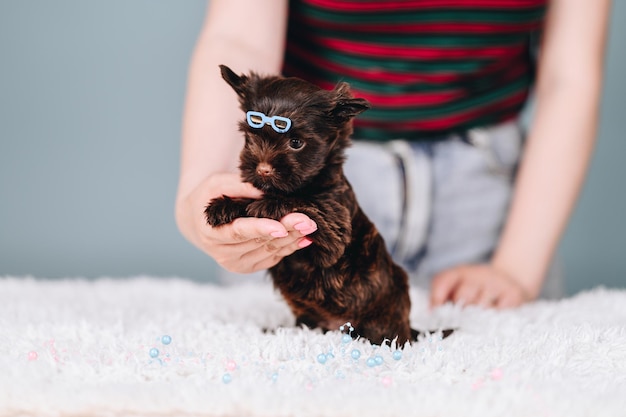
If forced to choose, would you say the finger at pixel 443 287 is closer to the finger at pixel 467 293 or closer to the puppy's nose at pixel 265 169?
the finger at pixel 467 293

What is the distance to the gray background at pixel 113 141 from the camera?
2111mm

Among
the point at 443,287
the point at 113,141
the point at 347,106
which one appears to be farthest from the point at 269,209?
the point at 113,141

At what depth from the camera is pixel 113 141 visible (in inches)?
85.9

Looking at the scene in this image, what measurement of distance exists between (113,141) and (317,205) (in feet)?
5.21

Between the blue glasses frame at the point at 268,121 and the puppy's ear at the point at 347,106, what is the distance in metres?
0.06

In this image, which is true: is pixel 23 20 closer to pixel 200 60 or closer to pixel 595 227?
pixel 200 60

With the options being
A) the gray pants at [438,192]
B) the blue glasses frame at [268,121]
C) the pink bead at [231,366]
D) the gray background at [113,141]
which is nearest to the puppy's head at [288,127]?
the blue glasses frame at [268,121]

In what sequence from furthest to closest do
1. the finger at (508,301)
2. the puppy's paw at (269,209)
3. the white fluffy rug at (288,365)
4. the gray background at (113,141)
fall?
the gray background at (113,141) < the finger at (508,301) < the puppy's paw at (269,209) < the white fluffy rug at (288,365)

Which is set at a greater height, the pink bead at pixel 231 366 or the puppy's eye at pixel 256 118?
the puppy's eye at pixel 256 118

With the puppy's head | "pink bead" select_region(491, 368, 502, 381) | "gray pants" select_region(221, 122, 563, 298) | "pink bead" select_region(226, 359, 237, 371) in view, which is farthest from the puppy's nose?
"gray pants" select_region(221, 122, 563, 298)

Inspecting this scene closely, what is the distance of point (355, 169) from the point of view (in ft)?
4.18

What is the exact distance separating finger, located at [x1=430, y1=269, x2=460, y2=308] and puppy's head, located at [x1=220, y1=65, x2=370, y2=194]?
0.52 meters

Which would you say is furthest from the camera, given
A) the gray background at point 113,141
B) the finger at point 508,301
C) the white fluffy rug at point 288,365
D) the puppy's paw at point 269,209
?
the gray background at point 113,141

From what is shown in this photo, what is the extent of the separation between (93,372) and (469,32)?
92 cm
